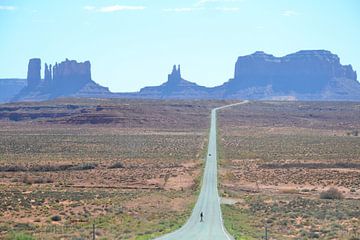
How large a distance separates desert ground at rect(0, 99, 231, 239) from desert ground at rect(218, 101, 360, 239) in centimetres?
437

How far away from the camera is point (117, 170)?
222ft

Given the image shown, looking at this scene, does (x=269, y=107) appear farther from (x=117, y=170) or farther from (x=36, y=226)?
(x=36, y=226)

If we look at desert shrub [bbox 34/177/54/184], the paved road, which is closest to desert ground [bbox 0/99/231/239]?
desert shrub [bbox 34/177/54/184]

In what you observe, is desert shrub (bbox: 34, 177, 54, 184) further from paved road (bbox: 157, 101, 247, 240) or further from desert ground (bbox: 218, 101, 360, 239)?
desert ground (bbox: 218, 101, 360, 239)

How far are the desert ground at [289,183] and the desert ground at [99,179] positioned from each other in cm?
437

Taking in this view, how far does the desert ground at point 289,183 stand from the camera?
36094 mm

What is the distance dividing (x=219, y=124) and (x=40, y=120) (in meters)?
51.8

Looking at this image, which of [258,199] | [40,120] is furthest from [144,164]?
[40,120]

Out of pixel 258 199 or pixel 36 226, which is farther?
pixel 258 199

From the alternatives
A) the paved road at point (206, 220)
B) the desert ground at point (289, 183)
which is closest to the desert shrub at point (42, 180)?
the paved road at point (206, 220)

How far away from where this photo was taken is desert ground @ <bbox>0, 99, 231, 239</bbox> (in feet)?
122

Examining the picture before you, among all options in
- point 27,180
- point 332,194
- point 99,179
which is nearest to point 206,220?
point 332,194

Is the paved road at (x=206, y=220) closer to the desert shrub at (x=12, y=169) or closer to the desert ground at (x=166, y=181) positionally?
the desert ground at (x=166, y=181)

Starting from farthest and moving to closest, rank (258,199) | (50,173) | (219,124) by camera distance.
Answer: (219,124) → (50,173) → (258,199)
